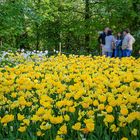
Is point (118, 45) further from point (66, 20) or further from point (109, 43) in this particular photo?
point (66, 20)

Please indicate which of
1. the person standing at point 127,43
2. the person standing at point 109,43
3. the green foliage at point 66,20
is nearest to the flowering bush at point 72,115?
the green foliage at point 66,20

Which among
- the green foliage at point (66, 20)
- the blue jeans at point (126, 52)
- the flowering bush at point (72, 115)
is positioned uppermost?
the green foliage at point (66, 20)

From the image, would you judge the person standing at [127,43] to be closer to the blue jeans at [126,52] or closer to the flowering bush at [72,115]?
the blue jeans at [126,52]

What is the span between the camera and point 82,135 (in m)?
3.95

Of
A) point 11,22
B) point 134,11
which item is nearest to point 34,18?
point 11,22

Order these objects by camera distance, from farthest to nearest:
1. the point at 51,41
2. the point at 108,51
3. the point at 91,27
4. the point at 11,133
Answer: the point at 51,41 → the point at 91,27 → the point at 108,51 → the point at 11,133

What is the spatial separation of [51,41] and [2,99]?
26.4m

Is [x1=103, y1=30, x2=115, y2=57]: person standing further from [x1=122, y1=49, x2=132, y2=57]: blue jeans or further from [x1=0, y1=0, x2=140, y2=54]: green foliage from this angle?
[x1=0, y1=0, x2=140, y2=54]: green foliage

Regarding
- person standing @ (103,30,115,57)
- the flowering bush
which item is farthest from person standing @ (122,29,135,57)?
the flowering bush

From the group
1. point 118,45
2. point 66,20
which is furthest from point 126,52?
point 66,20

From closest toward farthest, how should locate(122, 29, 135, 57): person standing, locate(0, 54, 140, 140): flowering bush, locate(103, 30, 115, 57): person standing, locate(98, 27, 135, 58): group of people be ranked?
locate(0, 54, 140, 140): flowering bush → locate(122, 29, 135, 57): person standing → locate(98, 27, 135, 58): group of people → locate(103, 30, 115, 57): person standing

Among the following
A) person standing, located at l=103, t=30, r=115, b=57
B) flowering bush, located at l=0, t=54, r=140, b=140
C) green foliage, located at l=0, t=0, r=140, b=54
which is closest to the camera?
flowering bush, located at l=0, t=54, r=140, b=140

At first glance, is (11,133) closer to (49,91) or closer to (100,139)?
(100,139)

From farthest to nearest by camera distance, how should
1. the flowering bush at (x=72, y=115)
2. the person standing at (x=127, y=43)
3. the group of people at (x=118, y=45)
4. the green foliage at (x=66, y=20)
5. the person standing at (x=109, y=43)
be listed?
the person standing at (x=109, y=43) < the group of people at (x=118, y=45) < the person standing at (x=127, y=43) < the green foliage at (x=66, y=20) < the flowering bush at (x=72, y=115)
